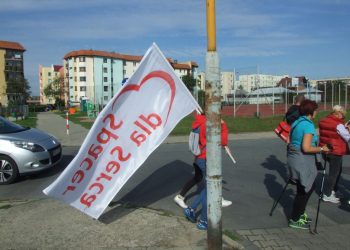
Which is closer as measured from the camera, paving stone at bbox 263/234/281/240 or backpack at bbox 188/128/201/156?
paving stone at bbox 263/234/281/240

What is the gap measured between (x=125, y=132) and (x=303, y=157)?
2.17 meters

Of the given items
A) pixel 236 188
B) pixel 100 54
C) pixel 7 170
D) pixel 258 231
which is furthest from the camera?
pixel 100 54

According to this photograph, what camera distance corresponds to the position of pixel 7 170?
848 cm

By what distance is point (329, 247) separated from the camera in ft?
15.3

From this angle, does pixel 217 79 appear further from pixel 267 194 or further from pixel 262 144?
pixel 262 144

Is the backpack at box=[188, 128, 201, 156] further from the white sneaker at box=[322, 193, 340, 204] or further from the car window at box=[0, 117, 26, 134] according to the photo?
the car window at box=[0, 117, 26, 134]

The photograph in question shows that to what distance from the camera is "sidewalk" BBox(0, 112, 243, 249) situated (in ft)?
15.5

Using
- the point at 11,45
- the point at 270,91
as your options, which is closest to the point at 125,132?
the point at 270,91

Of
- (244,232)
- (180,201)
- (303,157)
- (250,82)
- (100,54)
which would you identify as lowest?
(244,232)

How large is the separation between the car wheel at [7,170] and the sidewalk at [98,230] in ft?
7.58

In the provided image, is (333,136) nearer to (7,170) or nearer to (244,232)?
(244,232)

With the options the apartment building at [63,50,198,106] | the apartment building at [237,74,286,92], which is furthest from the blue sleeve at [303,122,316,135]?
the apartment building at [63,50,198,106]

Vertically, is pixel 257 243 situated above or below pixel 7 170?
below

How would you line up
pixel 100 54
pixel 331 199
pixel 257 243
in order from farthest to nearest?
pixel 100 54, pixel 331 199, pixel 257 243
